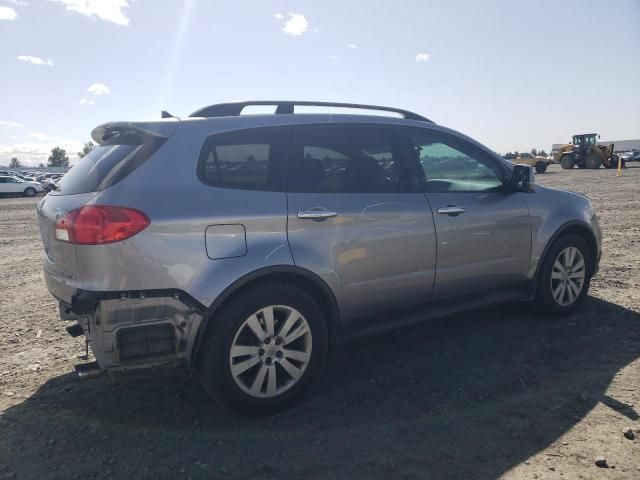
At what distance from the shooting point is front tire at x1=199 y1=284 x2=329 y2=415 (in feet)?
9.40

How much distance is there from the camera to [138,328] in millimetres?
2697

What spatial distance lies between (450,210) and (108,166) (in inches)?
96.5

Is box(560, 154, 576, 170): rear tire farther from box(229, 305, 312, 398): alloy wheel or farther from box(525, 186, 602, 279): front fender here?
box(229, 305, 312, 398): alloy wheel

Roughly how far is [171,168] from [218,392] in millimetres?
1360

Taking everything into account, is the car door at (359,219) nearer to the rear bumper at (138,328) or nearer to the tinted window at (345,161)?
the tinted window at (345,161)

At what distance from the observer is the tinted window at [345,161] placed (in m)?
3.29

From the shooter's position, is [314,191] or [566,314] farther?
[566,314]

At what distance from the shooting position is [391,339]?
169 inches

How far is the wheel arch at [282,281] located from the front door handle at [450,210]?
1140 millimetres

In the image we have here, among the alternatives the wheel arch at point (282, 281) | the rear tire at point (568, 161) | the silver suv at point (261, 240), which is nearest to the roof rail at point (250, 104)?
the silver suv at point (261, 240)

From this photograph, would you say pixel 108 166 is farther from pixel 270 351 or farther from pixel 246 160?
pixel 270 351

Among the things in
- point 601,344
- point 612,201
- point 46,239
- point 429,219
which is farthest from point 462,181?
point 612,201

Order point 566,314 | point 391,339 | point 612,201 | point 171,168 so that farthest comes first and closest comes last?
point 612,201 < point 566,314 < point 391,339 < point 171,168

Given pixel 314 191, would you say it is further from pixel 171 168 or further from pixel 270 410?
pixel 270 410
